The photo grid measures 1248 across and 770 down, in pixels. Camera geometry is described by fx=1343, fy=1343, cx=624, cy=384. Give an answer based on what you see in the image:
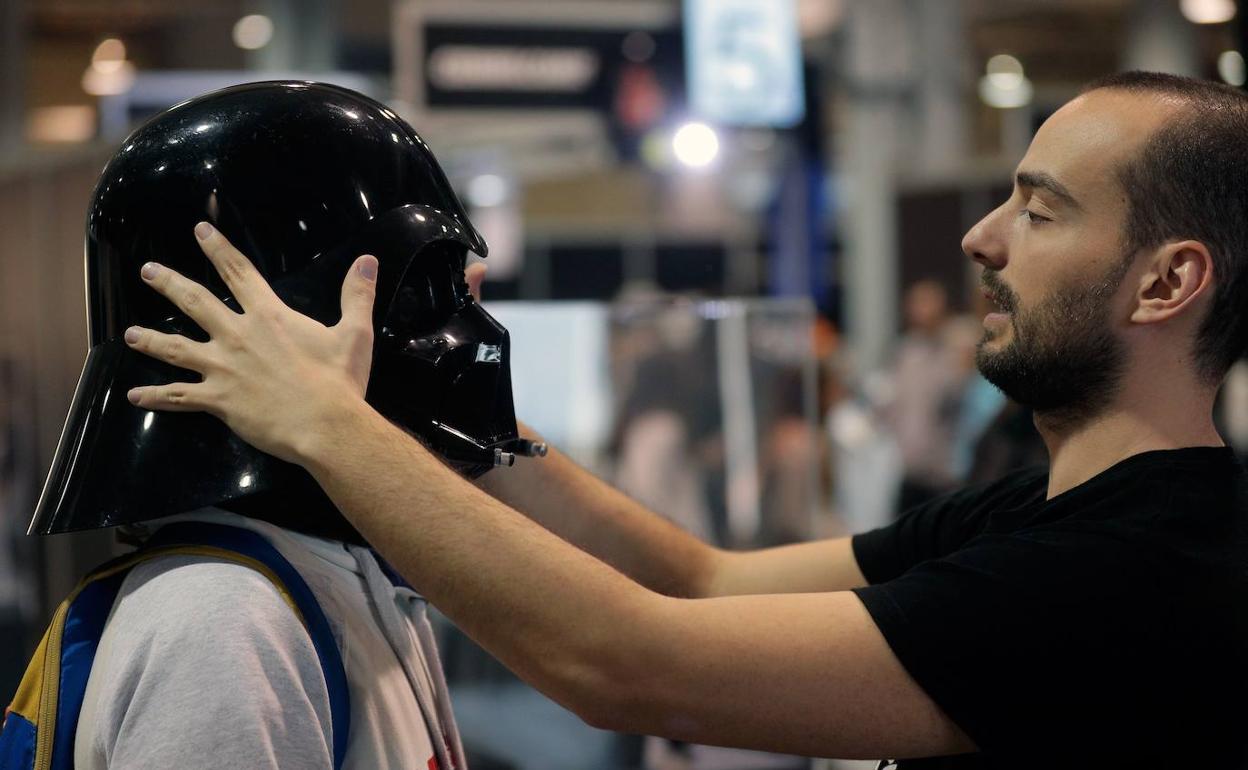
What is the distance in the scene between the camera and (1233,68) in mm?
2582

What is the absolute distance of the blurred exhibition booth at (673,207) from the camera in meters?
3.41

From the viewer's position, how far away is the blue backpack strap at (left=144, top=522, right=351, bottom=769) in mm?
1321

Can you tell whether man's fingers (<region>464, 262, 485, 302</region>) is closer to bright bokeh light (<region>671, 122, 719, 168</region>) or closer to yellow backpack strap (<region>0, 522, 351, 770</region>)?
yellow backpack strap (<region>0, 522, 351, 770</region>)

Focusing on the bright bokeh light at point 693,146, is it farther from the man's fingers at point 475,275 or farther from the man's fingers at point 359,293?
the man's fingers at point 359,293

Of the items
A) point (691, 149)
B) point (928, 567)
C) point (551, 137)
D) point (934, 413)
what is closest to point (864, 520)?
point (934, 413)

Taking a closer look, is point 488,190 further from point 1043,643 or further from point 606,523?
point 1043,643

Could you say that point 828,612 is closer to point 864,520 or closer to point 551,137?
point 864,520

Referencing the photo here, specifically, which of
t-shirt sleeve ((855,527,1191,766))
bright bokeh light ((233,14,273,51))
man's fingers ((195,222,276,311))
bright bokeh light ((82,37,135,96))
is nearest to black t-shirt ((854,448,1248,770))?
t-shirt sleeve ((855,527,1191,766))

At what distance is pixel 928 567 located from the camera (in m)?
1.53

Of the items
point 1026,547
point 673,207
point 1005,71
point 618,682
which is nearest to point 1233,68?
point 1026,547

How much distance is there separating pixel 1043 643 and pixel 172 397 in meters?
Result: 0.95

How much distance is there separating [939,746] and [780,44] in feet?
21.2

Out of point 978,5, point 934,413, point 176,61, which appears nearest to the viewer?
point 934,413

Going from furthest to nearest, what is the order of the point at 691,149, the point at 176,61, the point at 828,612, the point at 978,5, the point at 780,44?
1. the point at 978,5
2. the point at 176,61
3. the point at 780,44
4. the point at 691,149
5. the point at 828,612
